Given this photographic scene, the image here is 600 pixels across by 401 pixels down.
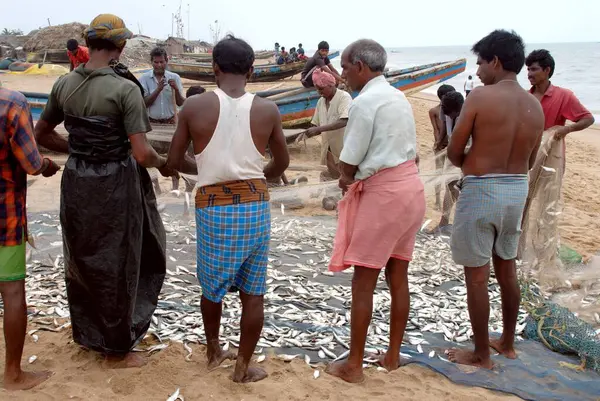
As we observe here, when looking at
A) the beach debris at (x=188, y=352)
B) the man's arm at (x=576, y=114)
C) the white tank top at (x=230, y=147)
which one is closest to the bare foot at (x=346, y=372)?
the beach debris at (x=188, y=352)

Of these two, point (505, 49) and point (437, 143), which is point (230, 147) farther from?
point (437, 143)

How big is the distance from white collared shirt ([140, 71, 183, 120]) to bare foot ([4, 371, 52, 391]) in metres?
4.93

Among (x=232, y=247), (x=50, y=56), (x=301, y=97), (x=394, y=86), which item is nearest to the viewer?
(x=232, y=247)

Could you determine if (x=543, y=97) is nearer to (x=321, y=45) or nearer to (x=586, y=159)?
(x=321, y=45)

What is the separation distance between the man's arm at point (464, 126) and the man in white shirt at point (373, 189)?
1.32 ft

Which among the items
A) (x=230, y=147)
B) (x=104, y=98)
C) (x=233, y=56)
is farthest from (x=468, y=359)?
(x=104, y=98)

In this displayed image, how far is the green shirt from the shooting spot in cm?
314

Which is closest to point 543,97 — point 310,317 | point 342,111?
point 342,111

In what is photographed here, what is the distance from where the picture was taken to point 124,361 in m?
3.53

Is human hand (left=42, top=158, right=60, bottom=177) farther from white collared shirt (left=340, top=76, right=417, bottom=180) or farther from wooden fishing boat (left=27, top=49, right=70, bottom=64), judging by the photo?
wooden fishing boat (left=27, top=49, right=70, bottom=64)

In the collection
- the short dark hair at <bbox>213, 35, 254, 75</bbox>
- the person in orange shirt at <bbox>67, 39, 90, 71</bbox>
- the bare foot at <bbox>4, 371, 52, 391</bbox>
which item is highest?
the person in orange shirt at <bbox>67, 39, 90, 71</bbox>

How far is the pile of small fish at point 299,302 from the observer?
393cm

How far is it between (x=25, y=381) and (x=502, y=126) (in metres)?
3.25

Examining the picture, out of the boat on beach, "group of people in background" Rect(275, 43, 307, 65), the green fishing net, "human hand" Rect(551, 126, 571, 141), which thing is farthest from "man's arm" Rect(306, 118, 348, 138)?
"group of people in background" Rect(275, 43, 307, 65)
